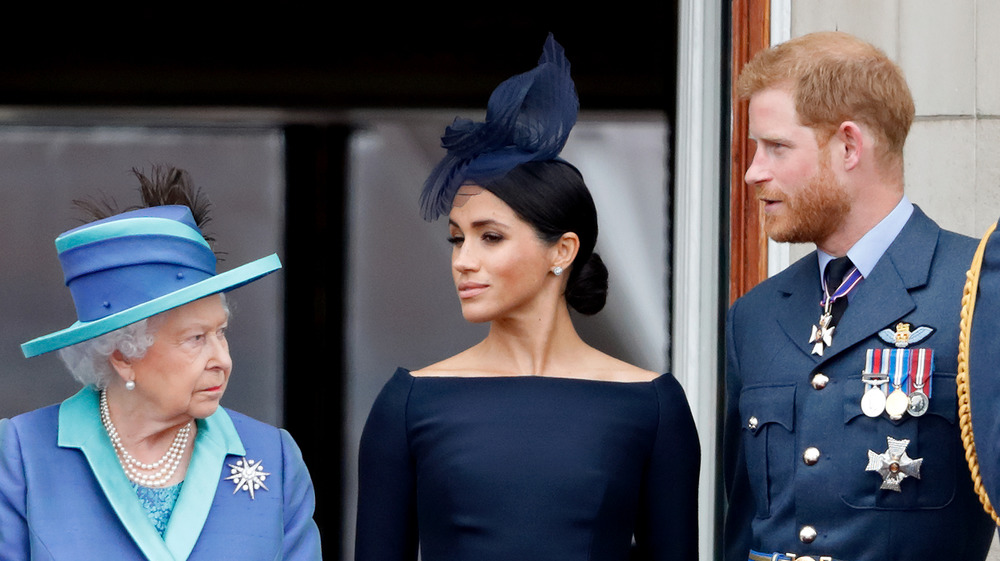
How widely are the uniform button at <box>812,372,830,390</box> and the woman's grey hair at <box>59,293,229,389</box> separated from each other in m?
1.29

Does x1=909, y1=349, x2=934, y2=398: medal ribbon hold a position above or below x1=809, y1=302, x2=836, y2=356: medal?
below

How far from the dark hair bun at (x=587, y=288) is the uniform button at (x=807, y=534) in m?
0.70

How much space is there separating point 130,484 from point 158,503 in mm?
68

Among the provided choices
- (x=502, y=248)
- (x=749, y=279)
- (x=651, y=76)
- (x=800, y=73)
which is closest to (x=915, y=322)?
(x=800, y=73)

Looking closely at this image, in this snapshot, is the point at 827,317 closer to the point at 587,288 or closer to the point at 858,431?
the point at 858,431

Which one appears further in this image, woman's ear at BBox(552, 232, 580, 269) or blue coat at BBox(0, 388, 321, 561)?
woman's ear at BBox(552, 232, 580, 269)

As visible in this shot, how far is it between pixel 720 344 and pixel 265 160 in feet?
9.77

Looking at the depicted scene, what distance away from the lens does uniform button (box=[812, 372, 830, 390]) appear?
108 inches

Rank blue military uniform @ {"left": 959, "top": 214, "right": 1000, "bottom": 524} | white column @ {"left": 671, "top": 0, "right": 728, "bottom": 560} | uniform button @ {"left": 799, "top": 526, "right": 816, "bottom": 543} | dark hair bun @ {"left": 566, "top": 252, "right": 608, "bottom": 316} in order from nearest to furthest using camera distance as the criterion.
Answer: blue military uniform @ {"left": 959, "top": 214, "right": 1000, "bottom": 524}, uniform button @ {"left": 799, "top": 526, "right": 816, "bottom": 543}, dark hair bun @ {"left": 566, "top": 252, "right": 608, "bottom": 316}, white column @ {"left": 671, "top": 0, "right": 728, "bottom": 560}

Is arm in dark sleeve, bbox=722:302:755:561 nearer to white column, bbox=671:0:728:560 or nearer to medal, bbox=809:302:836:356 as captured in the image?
medal, bbox=809:302:836:356

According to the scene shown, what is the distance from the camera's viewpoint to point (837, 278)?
113 inches

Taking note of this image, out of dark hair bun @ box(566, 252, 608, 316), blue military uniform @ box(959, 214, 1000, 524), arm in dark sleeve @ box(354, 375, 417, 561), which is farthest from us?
dark hair bun @ box(566, 252, 608, 316)

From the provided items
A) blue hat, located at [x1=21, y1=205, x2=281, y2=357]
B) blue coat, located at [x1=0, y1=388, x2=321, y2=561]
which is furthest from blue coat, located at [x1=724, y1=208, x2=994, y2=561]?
blue hat, located at [x1=21, y1=205, x2=281, y2=357]

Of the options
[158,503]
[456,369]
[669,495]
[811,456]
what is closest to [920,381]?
[811,456]
